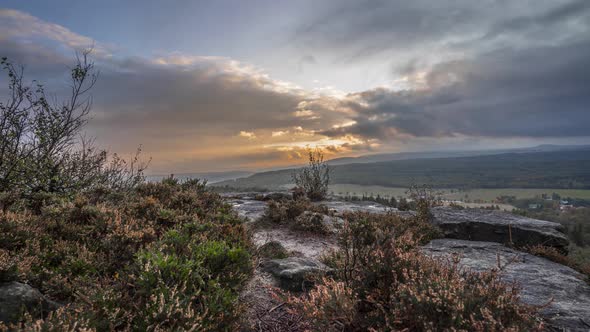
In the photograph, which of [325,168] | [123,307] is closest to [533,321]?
[123,307]

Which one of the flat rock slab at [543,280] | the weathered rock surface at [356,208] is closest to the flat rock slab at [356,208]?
the weathered rock surface at [356,208]

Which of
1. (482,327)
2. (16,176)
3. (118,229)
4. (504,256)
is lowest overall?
(504,256)

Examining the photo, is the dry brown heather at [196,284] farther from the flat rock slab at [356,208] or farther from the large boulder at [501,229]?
the flat rock slab at [356,208]

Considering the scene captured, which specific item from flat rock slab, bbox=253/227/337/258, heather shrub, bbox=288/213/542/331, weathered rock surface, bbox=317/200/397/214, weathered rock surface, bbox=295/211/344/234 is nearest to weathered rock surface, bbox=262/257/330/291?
heather shrub, bbox=288/213/542/331

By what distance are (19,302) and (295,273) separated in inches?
147

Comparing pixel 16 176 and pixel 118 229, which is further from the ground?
pixel 16 176

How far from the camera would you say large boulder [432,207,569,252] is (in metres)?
7.91

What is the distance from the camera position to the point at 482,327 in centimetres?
250

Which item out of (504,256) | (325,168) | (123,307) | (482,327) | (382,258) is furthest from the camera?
(325,168)

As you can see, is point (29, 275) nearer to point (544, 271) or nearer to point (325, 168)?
point (544, 271)

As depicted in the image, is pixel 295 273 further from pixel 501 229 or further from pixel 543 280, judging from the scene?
pixel 501 229

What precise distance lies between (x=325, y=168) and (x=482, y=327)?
19.9 metres

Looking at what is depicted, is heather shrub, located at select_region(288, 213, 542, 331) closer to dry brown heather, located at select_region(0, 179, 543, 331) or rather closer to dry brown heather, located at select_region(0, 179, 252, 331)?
dry brown heather, located at select_region(0, 179, 543, 331)

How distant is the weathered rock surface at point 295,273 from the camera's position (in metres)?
4.96
